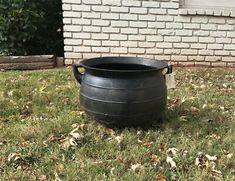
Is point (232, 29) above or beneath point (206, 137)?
above

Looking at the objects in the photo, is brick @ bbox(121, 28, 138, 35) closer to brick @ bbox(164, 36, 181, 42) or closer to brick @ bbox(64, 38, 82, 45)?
brick @ bbox(164, 36, 181, 42)

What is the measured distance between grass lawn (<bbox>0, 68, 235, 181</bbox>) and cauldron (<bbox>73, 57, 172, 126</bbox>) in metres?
0.17

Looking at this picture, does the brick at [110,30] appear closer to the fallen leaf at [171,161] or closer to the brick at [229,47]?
the brick at [229,47]

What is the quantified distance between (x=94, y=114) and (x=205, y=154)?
3.34 feet

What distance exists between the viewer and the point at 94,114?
3801 mm

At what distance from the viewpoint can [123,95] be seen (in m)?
3.64

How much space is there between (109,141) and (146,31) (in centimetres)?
326

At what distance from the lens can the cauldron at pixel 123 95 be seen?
3646mm

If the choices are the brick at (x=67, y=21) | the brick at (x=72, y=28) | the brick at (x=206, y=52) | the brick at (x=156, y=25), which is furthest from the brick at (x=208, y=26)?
the brick at (x=67, y=21)

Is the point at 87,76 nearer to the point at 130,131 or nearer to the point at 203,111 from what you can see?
the point at 130,131

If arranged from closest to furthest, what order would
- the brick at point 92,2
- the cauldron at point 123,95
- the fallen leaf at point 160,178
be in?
the fallen leaf at point 160,178 < the cauldron at point 123,95 < the brick at point 92,2

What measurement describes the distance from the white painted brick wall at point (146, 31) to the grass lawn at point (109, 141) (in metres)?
1.64

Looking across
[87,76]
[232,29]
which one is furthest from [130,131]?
[232,29]

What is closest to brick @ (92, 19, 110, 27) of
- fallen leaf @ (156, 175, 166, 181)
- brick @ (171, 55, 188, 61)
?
brick @ (171, 55, 188, 61)
